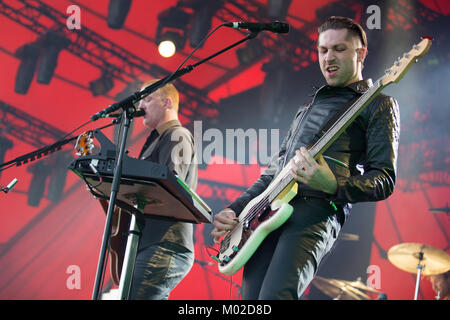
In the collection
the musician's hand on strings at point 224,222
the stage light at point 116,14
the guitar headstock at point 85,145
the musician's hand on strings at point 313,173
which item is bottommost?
the musician's hand on strings at point 224,222

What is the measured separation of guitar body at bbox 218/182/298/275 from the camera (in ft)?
5.94

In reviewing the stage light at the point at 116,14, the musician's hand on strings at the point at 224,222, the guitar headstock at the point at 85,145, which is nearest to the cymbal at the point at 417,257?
the musician's hand on strings at the point at 224,222

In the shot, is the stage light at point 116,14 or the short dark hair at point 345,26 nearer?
the short dark hair at point 345,26

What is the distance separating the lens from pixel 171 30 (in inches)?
228

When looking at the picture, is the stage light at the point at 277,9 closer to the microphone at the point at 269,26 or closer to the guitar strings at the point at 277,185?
the microphone at the point at 269,26

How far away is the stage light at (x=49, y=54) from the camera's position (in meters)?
5.61

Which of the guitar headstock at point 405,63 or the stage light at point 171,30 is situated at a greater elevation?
the stage light at point 171,30

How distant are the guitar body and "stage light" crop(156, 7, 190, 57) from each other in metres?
4.13

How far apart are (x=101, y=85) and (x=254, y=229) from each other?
432cm

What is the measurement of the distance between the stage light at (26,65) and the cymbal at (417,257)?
4.70m

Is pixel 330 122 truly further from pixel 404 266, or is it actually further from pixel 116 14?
pixel 116 14

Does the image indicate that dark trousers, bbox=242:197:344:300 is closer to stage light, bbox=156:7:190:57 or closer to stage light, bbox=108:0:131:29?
stage light, bbox=156:7:190:57

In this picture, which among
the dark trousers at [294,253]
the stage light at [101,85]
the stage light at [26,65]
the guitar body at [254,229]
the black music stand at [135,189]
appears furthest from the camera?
the stage light at [101,85]

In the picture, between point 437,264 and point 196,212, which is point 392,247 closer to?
point 437,264
